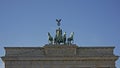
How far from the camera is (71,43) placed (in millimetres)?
122125

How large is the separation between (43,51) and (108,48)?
9308 millimetres

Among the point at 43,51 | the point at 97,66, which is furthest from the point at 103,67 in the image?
the point at 43,51

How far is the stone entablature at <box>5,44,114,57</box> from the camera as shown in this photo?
122 metres

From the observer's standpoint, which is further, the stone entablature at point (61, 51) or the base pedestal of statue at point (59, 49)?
the stone entablature at point (61, 51)

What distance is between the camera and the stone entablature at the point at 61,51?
399 feet

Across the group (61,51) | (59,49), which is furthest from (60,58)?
(59,49)

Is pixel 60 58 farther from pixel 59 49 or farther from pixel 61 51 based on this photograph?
pixel 59 49

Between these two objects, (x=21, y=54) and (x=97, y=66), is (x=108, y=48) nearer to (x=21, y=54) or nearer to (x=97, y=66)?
(x=97, y=66)

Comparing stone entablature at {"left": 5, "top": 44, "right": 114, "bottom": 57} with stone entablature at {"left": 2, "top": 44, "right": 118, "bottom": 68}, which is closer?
stone entablature at {"left": 2, "top": 44, "right": 118, "bottom": 68}

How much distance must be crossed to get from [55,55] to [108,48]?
7664 millimetres

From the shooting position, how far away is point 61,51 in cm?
12162

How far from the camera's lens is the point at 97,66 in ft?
399

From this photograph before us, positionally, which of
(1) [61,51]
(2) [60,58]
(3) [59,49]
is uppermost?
(3) [59,49]

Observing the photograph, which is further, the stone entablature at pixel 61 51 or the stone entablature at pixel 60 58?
the stone entablature at pixel 61 51
